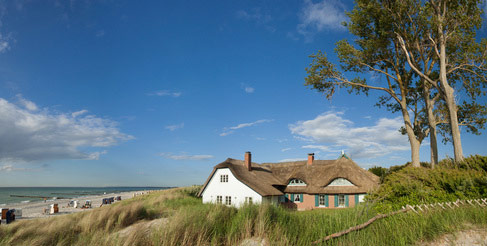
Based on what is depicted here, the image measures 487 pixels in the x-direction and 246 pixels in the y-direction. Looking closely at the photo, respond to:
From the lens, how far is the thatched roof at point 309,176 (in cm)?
2730

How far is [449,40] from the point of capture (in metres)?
15.9

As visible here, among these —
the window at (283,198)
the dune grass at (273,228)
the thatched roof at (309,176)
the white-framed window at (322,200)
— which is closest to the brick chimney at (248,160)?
the thatched roof at (309,176)

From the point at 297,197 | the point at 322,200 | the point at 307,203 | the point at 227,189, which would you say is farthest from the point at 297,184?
the point at 227,189

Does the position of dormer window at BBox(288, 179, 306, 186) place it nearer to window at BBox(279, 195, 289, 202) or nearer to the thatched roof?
the thatched roof

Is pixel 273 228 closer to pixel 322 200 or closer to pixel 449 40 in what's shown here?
pixel 449 40

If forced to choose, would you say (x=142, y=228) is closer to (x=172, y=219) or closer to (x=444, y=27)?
(x=172, y=219)

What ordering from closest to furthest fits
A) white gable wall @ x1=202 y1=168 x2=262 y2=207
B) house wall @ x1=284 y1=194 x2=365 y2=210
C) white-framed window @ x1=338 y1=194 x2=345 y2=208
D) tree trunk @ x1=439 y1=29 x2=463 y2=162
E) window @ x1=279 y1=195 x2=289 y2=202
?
tree trunk @ x1=439 y1=29 x2=463 y2=162 → white gable wall @ x1=202 y1=168 x2=262 y2=207 → house wall @ x1=284 y1=194 x2=365 y2=210 → white-framed window @ x1=338 y1=194 x2=345 y2=208 → window @ x1=279 y1=195 x2=289 y2=202

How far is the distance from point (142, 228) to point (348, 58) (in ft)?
60.1

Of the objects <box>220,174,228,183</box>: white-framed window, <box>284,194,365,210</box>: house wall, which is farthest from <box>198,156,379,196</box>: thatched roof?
<box>220,174,228,183</box>: white-framed window

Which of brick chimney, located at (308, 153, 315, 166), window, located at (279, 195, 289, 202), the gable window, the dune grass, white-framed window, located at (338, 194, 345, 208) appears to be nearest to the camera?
the dune grass

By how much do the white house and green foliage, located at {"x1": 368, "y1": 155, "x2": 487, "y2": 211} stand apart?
1680 centimetres

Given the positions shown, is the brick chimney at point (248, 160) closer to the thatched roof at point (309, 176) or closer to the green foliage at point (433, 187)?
the thatched roof at point (309, 176)

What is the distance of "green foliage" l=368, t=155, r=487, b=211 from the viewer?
331 inches

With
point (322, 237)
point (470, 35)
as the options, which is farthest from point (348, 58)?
point (322, 237)
